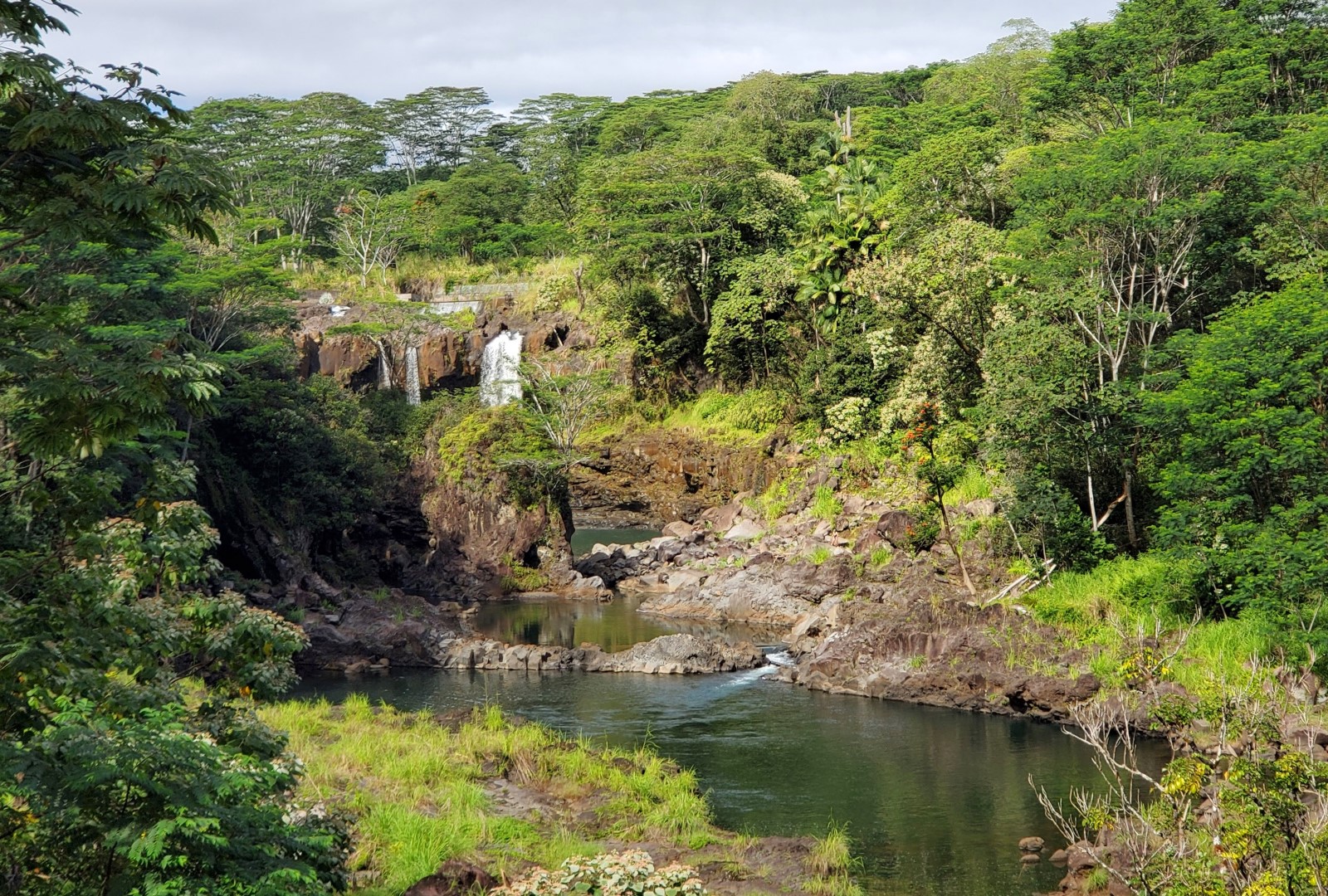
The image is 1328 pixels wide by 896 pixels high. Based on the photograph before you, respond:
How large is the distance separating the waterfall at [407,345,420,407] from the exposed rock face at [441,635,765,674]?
24.8 meters

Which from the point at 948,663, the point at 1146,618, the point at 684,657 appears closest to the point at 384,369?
the point at 684,657

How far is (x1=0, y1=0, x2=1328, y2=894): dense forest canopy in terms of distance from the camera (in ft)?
26.7

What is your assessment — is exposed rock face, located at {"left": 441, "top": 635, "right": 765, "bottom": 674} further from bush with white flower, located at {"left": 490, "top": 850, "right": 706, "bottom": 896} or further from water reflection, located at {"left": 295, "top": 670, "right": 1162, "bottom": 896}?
bush with white flower, located at {"left": 490, "top": 850, "right": 706, "bottom": 896}

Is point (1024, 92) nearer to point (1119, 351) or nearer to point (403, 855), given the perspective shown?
point (1119, 351)

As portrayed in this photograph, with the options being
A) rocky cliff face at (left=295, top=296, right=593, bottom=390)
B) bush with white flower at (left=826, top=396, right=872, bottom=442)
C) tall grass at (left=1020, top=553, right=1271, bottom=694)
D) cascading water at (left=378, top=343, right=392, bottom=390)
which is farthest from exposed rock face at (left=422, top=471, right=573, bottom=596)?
tall grass at (left=1020, top=553, right=1271, bottom=694)

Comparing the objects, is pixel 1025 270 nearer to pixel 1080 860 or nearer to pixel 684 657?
pixel 684 657

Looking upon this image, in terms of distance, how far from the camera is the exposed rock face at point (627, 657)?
27.7 meters

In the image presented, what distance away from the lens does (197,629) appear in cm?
1183

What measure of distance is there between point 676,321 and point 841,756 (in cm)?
3154

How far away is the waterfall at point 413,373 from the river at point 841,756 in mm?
25825

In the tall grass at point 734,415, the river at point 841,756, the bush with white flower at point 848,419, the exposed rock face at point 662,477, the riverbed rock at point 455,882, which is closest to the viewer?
the riverbed rock at point 455,882

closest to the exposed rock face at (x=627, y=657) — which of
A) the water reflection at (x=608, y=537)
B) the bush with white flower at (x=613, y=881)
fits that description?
the bush with white flower at (x=613, y=881)

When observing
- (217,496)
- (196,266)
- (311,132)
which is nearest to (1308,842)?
(217,496)

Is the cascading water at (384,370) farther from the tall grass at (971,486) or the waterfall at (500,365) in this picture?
the tall grass at (971,486)
